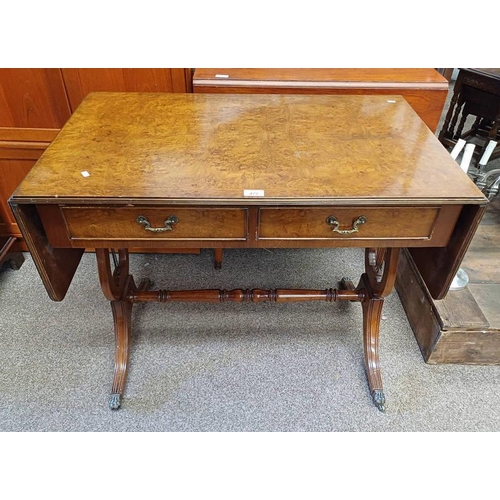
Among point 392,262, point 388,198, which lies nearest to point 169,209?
point 388,198

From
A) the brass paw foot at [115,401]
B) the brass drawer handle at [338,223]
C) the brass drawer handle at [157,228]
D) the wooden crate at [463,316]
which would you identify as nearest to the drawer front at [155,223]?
the brass drawer handle at [157,228]

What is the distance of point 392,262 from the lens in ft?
4.42

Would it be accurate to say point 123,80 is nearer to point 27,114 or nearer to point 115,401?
point 27,114

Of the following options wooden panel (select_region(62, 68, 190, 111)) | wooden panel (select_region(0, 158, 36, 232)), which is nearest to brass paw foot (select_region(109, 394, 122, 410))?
wooden panel (select_region(0, 158, 36, 232))

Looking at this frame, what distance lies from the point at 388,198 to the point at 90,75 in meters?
1.25

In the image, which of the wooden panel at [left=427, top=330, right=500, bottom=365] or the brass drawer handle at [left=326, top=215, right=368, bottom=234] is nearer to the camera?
the brass drawer handle at [left=326, top=215, right=368, bottom=234]

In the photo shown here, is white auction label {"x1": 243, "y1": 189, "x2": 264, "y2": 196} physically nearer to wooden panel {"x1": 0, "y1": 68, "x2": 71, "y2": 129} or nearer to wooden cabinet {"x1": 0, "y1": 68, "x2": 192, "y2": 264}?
wooden cabinet {"x1": 0, "y1": 68, "x2": 192, "y2": 264}

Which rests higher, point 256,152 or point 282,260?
point 256,152

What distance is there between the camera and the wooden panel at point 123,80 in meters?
1.55

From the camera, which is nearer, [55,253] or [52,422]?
[55,253]

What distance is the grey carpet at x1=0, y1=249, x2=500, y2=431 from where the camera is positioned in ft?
4.71

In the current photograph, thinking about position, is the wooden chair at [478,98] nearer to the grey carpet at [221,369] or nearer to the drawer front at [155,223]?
the grey carpet at [221,369]

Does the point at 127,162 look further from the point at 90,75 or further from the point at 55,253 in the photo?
the point at 90,75

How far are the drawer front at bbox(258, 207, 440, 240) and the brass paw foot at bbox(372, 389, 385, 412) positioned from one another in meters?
0.69
